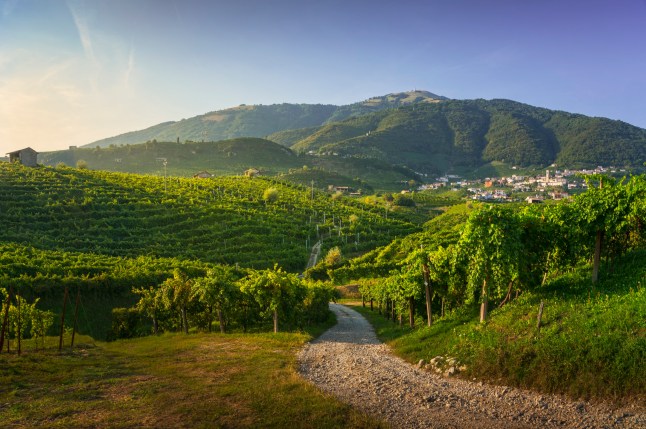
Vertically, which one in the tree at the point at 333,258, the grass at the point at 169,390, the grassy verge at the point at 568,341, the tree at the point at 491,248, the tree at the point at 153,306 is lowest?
the tree at the point at 333,258

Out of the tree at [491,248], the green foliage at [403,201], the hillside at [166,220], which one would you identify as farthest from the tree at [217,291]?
the green foliage at [403,201]

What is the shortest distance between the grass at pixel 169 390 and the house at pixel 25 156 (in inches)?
4930

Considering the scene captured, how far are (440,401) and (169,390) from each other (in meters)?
13.6

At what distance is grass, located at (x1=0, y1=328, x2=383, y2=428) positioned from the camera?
16.8m

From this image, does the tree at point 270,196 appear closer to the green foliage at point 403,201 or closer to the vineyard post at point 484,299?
the green foliage at point 403,201

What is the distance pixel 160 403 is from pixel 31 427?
4.92 m

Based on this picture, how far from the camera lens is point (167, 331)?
45.7 m

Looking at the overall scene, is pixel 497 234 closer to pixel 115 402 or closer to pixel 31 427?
pixel 115 402

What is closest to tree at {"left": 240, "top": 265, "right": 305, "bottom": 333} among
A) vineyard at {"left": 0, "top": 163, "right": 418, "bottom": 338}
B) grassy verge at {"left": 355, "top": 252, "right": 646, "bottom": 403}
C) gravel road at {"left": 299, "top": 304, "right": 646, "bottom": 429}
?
gravel road at {"left": 299, "top": 304, "right": 646, "bottom": 429}

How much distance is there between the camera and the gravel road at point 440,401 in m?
15.1

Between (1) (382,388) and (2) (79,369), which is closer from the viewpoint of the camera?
(1) (382,388)

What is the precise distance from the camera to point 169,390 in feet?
68.4

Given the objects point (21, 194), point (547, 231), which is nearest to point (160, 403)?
point (547, 231)

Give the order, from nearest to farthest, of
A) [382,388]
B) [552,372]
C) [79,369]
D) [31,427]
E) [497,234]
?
[31,427] → [552,372] → [382,388] → [497,234] → [79,369]
